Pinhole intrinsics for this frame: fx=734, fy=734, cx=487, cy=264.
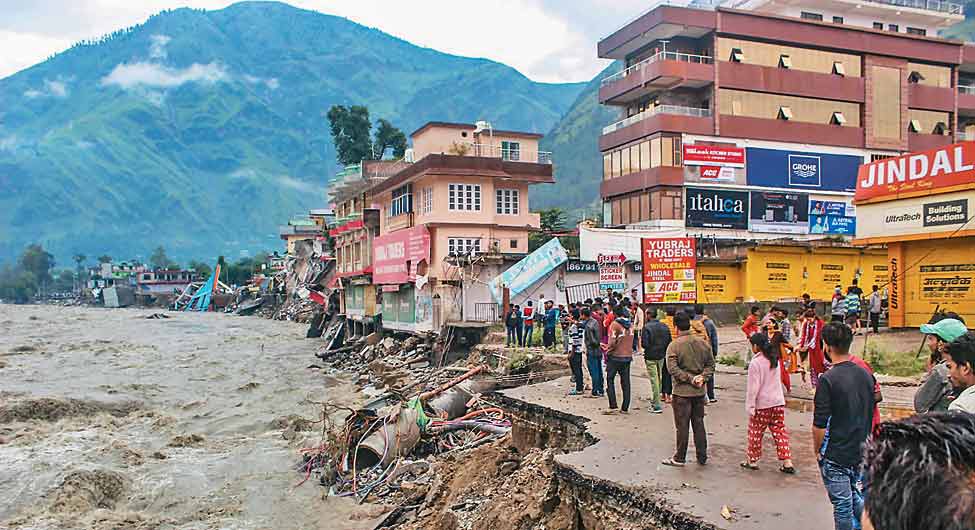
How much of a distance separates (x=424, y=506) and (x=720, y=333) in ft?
55.1

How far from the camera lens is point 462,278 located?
29.3 m

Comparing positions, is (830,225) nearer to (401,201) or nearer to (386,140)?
Result: (401,201)

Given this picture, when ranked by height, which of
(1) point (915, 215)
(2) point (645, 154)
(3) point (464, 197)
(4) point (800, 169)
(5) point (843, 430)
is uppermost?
(2) point (645, 154)

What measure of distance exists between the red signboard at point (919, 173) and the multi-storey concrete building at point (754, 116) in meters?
16.9

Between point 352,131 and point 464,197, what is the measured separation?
4797 centimetres

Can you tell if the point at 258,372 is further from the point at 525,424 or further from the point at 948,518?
the point at 948,518

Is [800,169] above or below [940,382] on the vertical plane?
above

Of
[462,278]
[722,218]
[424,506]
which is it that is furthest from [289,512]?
[722,218]

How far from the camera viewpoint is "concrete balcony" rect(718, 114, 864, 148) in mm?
41125

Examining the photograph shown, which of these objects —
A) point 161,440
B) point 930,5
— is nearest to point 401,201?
point 161,440

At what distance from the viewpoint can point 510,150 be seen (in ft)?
117

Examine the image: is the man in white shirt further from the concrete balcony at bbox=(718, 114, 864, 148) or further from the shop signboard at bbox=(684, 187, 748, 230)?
the concrete balcony at bbox=(718, 114, 864, 148)

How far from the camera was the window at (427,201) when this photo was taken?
31.4 meters

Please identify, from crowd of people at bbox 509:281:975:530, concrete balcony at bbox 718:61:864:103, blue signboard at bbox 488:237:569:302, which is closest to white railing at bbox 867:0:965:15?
concrete balcony at bbox 718:61:864:103
